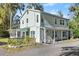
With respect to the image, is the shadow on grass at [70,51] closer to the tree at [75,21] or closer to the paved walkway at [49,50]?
the paved walkway at [49,50]

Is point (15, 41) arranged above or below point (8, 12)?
below

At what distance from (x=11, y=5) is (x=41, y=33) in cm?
69

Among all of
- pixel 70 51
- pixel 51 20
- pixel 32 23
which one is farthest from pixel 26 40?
pixel 70 51

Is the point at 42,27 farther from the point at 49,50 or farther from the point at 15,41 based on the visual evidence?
the point at 15,41

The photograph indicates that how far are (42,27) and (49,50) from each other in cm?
41

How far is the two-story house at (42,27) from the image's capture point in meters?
7.67

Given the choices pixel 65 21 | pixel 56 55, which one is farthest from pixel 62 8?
pixel 56 55

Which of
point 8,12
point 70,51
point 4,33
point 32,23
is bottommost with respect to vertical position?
point 70,51

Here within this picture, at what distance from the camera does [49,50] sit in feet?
25.1

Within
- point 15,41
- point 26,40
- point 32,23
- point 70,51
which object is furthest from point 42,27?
point 70,51

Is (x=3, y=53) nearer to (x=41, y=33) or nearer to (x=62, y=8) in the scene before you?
(x=41, y=33)

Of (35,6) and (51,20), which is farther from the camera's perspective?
(51,20)

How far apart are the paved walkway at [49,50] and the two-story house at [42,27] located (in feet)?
0.30

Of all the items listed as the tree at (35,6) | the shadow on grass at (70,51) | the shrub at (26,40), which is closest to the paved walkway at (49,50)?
the shadow on grass at (70,51)
